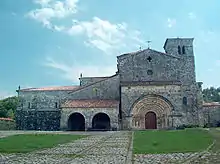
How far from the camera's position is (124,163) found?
8078 millimetres

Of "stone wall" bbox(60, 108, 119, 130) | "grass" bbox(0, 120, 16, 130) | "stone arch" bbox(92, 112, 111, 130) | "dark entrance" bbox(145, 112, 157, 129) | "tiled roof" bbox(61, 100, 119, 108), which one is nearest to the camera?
"stone wall" bbox(60, 108, 119, 130)

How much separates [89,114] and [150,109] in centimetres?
695

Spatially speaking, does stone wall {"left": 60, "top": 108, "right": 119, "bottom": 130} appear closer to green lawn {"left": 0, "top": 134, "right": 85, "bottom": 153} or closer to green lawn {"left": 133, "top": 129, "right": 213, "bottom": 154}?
green lawn {"left": 0, "top": 134, "right": 85, "bottom": 153}

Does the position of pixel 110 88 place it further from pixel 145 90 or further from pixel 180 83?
pixel 180 83

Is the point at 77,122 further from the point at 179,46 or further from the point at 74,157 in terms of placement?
the point at 74,157

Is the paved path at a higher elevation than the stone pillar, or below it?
below

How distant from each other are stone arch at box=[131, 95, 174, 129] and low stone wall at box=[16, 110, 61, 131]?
10.7 metres

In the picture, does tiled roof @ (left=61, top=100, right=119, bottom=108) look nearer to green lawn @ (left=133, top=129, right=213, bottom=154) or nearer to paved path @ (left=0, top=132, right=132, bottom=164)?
green lawn @ (left=133, top=129, right=213, bottom=154)

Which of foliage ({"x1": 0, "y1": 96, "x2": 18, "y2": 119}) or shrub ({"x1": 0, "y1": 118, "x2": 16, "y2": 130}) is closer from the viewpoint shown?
shrub ({"x1": 0, "y1": 118, "x2": 16, "y2": 130})

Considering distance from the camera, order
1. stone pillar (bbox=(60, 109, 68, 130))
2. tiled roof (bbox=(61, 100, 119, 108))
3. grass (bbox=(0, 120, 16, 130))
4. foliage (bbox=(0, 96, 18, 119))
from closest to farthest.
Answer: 1. tiled roof (bbox=(61, 100, 119, 108))
2. stone pillar (bbox=(60, 109, 68, 130))
3. grass (bbox=(0, 120, 16, 130))
4. foliage (bbox=(0, 96, 18, 119))

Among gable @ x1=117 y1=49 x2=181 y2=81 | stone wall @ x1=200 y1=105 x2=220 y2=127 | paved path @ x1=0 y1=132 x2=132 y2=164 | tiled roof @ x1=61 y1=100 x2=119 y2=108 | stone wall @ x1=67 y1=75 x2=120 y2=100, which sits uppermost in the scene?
gable @ x1=117 y1=49 x2=181 y2=81

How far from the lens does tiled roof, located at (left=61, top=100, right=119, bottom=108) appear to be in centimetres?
3094

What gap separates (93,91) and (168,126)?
9.76 metres

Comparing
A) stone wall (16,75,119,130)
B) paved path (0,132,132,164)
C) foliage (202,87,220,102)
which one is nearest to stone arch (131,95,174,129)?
stone wall (16,75,119,130)
